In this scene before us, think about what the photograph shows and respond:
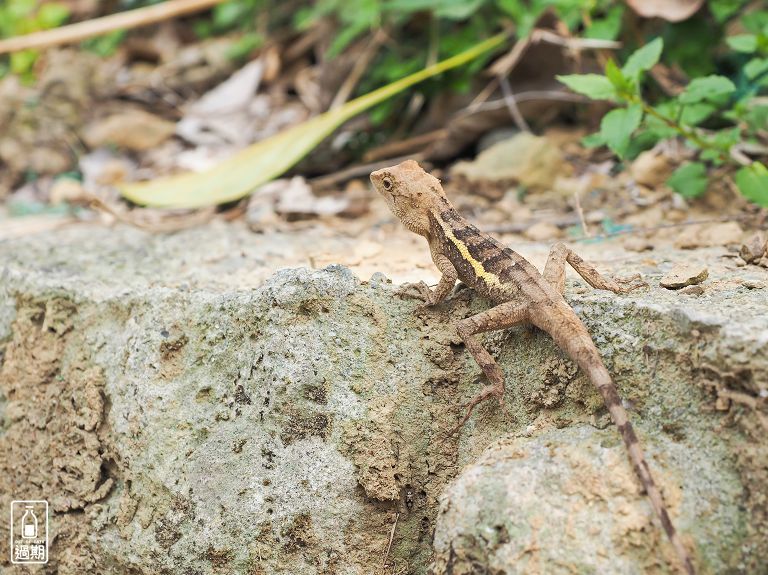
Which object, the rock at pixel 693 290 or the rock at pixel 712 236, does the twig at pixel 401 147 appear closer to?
the rock at pixel 712 236

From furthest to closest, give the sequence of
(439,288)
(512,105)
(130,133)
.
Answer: (130,133)
(512,105)
(439,288)

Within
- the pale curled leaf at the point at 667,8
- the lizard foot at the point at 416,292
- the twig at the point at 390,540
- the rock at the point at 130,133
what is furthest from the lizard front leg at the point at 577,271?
the rock at the point at 130,133

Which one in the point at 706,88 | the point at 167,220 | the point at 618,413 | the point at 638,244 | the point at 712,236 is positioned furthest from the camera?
the point at 167,220

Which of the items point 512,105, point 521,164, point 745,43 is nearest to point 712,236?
point 745,43

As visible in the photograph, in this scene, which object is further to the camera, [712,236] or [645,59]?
[712,236]

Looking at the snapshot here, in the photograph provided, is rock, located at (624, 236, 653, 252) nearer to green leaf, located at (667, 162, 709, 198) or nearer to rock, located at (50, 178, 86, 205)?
green leaf, located at (667, 162, 709, 198)

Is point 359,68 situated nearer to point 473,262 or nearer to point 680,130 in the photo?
point 680,130

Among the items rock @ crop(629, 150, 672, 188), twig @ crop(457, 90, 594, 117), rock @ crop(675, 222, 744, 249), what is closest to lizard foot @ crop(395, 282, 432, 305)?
rock @ crop(675, 222, 744, 249)
